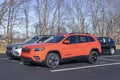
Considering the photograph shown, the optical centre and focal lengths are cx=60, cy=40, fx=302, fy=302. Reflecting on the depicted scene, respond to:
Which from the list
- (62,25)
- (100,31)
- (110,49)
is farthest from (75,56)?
(100,31)

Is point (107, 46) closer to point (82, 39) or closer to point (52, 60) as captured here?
point (82, 39)

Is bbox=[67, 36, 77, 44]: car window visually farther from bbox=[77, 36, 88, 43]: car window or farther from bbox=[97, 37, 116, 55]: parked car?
bbox=[97, 37, 116, 55]: parked car

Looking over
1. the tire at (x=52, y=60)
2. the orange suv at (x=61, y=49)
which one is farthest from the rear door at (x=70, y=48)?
the tire at (x=52, y=60)

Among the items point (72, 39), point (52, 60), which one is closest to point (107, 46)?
point (72, 39)

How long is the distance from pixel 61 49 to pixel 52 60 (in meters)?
0.76

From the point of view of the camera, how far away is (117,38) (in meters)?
61.8

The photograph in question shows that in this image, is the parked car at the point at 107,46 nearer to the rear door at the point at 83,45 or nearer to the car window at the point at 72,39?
the rear door at the point at 83,45

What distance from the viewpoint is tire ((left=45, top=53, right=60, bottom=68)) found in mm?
14461

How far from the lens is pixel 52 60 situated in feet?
48.1

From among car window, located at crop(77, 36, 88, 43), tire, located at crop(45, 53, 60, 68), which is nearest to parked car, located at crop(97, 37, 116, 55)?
car window, located at crop(77, 36, 88, 43)

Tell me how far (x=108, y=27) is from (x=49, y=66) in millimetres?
47610

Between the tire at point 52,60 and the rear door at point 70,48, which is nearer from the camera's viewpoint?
the tire at point 52,60

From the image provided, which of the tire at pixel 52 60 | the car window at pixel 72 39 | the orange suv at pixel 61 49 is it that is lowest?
the tire at pixel 52 60

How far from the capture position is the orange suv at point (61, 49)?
14.4 meters
